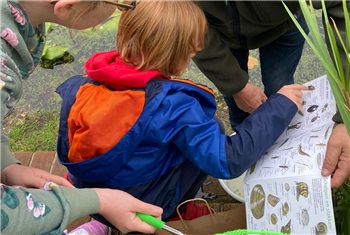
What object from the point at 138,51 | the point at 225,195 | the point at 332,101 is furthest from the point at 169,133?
the point at 225,195

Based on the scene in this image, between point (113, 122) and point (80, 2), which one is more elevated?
point (80, 2)

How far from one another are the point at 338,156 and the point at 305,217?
0.20m

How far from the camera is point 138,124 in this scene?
1.42 metres

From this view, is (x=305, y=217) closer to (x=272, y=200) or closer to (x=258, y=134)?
(x=272, y=200)

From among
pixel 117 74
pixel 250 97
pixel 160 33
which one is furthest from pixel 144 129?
pixel 250 97

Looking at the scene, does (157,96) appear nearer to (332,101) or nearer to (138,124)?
(138,124)

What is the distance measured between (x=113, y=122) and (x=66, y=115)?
0.68 feet

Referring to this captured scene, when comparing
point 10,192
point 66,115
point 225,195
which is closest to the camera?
point 10,192

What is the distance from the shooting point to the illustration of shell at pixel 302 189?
4.50 feet

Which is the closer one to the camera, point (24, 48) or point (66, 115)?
point (24, 48)

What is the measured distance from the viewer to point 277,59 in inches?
83.4

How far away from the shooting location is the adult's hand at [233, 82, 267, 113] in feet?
6.37

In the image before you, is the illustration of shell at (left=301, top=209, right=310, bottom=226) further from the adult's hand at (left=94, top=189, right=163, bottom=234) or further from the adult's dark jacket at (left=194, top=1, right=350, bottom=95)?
the adult's dark jacket at (left=194, top=1, right=350, bottom=95)

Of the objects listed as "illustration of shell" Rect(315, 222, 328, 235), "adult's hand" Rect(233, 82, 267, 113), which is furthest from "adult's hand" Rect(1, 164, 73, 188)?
"adult's hand" Rect(233, 82, 267, 113)
